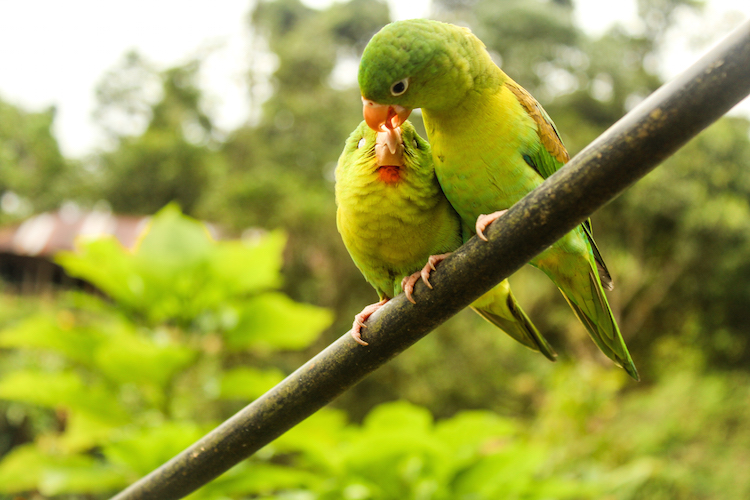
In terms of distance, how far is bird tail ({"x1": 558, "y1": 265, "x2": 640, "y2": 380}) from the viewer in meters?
0.77

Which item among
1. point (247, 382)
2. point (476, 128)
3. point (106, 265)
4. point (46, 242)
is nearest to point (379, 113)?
point (476, 128)

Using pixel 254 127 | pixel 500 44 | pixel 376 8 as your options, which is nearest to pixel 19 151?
pixel 254 127

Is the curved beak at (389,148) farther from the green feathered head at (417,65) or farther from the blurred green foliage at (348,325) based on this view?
the blurred green foliage at (348,325)

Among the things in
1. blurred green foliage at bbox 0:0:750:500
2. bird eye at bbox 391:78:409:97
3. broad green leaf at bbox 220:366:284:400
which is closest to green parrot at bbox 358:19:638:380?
bird eye at bbox 391:78:409:97

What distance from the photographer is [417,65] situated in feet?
2.04

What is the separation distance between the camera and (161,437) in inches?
61.7

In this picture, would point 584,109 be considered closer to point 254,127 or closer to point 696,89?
point 254,127

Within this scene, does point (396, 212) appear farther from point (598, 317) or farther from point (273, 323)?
point (273, 323)

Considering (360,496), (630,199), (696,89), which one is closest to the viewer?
(696,89)

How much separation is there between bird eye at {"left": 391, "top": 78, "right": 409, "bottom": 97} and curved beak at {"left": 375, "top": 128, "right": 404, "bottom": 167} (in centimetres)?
8

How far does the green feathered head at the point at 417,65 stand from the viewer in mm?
608

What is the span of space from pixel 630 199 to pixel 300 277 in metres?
4.00

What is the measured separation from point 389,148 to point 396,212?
0.31 ft

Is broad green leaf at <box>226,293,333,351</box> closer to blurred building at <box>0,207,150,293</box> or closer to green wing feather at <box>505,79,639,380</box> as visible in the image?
green wing feather at <box>505,79,639,380</box>
